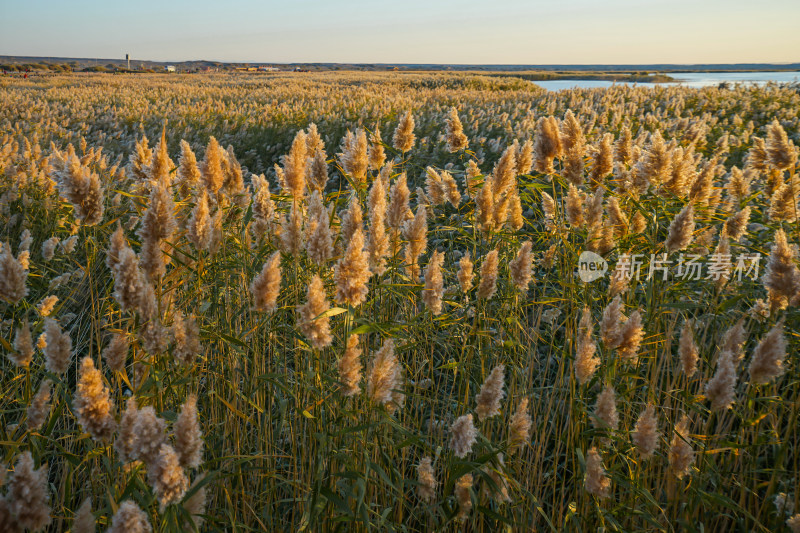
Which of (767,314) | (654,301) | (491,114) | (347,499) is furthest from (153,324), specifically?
(491,114)

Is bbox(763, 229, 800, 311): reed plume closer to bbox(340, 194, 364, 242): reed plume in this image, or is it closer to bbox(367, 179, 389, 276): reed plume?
bbox(367, 179, 389, 276): reed plume

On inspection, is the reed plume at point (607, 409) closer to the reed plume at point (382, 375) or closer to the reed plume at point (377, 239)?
the reed plume at point (382, 375)

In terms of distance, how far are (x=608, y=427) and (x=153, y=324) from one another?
1.46 metres

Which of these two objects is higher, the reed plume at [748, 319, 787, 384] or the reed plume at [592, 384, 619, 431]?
the reed plume at [748, 319, 787, 384]

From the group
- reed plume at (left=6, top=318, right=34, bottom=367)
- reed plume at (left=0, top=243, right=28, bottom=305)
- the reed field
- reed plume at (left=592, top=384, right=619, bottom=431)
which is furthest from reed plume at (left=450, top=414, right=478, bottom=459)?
reed plume at (left=0, top=243, right=28, bottom=305)

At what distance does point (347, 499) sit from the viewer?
180 cm

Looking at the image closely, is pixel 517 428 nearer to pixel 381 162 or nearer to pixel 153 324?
pixel 153 324

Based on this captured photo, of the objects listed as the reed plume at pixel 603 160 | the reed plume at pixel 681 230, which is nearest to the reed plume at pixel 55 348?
the reed plume at pixel 681 230

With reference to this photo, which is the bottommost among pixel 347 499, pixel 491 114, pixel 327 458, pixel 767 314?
pixel 347 499

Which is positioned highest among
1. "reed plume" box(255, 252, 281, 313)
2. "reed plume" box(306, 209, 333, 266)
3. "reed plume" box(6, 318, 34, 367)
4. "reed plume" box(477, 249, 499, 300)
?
"reed plume" box(306, 209, 333, 266)

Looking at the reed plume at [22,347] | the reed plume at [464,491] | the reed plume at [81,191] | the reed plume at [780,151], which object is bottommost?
the reed plume at [464,491]

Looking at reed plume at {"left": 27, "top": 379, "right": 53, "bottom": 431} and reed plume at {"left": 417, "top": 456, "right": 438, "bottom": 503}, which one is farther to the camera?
reed plume at {"left": 417, "top": 456, "right": 438, "bottom": 503}

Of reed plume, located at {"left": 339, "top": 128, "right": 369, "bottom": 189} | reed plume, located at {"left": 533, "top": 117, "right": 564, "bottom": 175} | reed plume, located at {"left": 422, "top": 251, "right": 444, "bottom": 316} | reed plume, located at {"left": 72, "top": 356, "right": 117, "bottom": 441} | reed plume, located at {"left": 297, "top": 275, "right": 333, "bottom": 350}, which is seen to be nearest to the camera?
reed plume, located at {"left": 72, "top": 356, "right": 117, "bottom": 441}

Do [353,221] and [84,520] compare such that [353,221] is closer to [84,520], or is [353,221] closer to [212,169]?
[212,169]
